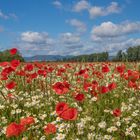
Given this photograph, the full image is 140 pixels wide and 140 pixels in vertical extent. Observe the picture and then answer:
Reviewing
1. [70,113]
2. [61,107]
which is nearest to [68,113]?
[70,113]

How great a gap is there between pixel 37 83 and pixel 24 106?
6.97ft

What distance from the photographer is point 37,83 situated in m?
9.32

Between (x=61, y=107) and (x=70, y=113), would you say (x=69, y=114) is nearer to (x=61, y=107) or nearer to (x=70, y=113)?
(x=70, y=113)

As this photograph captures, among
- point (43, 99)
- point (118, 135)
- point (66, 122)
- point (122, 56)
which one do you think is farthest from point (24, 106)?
point (122, 56)

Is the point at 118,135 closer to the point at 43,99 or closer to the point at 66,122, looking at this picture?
the point at 66,122

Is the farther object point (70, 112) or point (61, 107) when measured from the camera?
point (61, 107)

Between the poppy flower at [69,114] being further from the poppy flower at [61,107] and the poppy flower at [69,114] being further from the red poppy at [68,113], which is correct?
the poppy flower at [61,107]

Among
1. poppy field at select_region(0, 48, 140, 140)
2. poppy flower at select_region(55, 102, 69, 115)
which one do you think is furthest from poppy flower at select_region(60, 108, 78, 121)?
poppy flower at select_region(55, 102, 69, 115)

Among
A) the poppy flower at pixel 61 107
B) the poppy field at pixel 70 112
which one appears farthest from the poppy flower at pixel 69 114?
the poppy flower at pixel 61 107

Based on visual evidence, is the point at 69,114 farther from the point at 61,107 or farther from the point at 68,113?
the point at 61,107

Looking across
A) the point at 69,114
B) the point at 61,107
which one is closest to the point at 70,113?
the point at 69,114

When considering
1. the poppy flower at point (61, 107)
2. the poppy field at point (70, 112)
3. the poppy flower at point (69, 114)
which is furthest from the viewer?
the poppy field at point (70, 112)

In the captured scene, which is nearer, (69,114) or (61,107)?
(69,114)

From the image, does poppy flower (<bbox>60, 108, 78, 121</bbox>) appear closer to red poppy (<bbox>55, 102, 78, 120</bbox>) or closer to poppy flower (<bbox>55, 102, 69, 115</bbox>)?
red poppy (<bbox>55, 102, 78, 120</bbox>)
